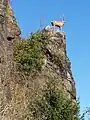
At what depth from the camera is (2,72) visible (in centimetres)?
2173

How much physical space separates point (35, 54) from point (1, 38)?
33.8 feet

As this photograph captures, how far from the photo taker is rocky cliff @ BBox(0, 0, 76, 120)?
21.9 metres

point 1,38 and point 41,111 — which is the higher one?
point 1,38

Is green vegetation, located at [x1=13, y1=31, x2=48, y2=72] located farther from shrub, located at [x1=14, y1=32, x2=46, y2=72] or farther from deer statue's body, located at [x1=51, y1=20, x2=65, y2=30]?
deer statue's body, located at [x1=51, y1=20, x2=65, y2=30]

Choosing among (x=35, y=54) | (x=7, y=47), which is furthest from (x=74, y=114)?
(x=35, y=54)

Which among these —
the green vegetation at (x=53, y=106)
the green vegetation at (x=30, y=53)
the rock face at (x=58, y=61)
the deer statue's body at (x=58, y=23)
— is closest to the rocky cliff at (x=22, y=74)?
the rock face at (x=58, y=61)

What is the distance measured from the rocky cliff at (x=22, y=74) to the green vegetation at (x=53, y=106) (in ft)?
2.59

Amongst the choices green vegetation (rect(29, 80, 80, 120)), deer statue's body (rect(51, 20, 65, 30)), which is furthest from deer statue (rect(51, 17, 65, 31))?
green vegetation (rect(29, 80, 80, 120))

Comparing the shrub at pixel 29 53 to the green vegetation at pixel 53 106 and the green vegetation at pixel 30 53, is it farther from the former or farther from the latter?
the green vegetation at pixel 53 106

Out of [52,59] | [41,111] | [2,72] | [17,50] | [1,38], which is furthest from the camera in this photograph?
[52,59]

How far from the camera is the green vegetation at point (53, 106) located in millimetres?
24656

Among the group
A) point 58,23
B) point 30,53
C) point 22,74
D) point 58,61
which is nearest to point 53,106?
point 22,74

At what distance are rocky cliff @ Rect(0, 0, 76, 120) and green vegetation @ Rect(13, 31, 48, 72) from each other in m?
0.57

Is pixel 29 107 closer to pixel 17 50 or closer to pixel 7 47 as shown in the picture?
pixel 7 47
